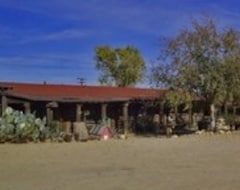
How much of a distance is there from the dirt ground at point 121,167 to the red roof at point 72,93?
959cm

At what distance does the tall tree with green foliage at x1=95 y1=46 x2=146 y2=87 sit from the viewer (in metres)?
67.6

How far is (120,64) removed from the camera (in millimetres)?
68500

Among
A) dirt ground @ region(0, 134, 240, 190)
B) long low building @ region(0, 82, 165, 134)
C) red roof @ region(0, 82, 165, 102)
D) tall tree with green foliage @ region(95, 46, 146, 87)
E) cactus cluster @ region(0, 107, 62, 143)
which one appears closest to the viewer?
dirt ground @ region(0, 134, 240, 190)

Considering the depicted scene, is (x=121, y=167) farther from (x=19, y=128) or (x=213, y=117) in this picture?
(x=213, y=117)

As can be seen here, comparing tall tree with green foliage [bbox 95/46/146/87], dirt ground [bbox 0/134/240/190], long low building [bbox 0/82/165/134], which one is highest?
tall tree with green foliage [bbox 95/46/146/87]

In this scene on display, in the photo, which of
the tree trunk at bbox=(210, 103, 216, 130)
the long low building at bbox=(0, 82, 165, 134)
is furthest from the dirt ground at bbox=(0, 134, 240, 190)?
the tree trunk at bbox=(210, 103, 216, 130)

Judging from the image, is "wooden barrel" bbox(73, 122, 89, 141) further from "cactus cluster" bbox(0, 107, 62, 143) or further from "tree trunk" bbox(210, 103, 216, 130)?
"tree trunk" bbox(210, 103, 216, 130)

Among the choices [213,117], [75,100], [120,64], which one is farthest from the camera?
[120,64]

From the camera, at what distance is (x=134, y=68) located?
67750 mm

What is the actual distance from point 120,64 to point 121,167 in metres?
50.9

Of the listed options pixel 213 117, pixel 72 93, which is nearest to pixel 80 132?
pixel 72 93

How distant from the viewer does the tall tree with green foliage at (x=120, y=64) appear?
6756 centimetres

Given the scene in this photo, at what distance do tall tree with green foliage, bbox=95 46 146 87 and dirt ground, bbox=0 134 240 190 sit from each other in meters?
40.5

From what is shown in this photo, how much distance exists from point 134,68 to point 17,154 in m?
45.4
